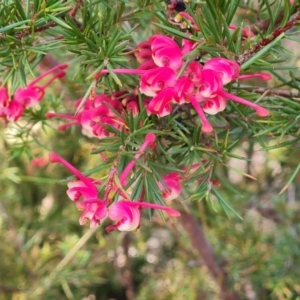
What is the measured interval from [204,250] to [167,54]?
44cm

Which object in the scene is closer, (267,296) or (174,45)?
(174,45)

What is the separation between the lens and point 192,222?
2.06 ft

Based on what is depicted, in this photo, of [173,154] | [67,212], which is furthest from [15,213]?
[173,154]

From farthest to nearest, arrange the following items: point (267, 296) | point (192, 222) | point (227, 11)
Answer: point (267, 296)
point (192, 222)
point (227, 11)

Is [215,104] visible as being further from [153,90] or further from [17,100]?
[17,100]

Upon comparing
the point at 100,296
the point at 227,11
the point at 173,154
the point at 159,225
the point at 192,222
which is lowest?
the point at 100,296

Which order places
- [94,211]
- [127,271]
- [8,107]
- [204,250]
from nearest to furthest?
1. [94,211]
2. [8,107]
3. [204,250]
4. [127,271]

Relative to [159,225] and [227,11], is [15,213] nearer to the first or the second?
[159,225]

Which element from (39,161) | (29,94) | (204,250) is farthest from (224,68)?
(39,161)

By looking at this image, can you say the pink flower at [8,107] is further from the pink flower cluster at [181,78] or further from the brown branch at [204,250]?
the brown branch at [204,250]

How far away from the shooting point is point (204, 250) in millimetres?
644

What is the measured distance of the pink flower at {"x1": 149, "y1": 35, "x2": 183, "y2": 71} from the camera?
25cm

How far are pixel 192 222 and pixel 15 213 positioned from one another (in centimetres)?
36

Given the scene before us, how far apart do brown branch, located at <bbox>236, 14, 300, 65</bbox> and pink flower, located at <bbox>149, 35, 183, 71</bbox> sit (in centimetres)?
3
